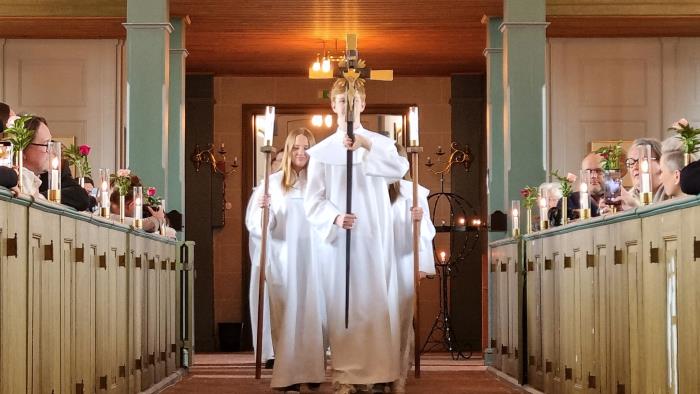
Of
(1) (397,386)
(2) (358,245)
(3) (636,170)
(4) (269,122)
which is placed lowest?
(1) (397,386)

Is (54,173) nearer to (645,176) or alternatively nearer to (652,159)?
(645,176)

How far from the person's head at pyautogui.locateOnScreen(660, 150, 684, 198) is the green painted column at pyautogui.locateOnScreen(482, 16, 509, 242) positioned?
A: 246 inches

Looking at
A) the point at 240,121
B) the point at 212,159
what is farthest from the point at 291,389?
the point at 240,121

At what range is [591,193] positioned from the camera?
9125 millimetres

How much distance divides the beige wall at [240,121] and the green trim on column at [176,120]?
4541 mm

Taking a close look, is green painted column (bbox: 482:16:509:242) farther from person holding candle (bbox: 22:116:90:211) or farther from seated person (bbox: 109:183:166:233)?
person holding candle (bbox: 22:116:90:211)

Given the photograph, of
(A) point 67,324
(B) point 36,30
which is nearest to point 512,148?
(B) point 36,30

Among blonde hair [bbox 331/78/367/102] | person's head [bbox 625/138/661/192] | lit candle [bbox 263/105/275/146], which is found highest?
blonde hair [bbox 331/78/367/102]

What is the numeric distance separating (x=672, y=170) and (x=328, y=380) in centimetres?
419

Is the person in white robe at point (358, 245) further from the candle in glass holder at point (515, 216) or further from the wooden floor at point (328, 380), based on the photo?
the candle in glass holder at point (515, 216)

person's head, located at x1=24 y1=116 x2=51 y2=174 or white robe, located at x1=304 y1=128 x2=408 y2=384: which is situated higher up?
person's head, located at x1=24 y1=116 x2=51 y2=174

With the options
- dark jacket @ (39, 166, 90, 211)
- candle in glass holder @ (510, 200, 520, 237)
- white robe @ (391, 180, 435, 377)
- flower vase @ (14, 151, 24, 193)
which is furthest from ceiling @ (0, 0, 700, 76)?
flower vase @ (14, 151, 24, 193)

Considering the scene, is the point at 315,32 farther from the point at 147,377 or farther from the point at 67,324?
the point at 67,324

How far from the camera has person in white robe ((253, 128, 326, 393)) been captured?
26.1 ft
